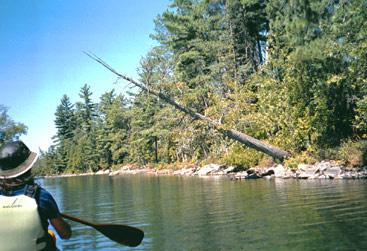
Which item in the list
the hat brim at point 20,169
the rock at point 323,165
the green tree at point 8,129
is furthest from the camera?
the green tree at point 8,129

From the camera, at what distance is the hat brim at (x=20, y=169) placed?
2.85 meters

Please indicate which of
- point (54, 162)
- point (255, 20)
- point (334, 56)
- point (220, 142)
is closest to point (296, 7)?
point (334, 56)

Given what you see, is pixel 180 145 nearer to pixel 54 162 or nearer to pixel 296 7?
pixel 296 7

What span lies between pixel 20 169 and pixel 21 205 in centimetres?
39

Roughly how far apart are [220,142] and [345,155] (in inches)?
307

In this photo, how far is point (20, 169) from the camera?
115 inches

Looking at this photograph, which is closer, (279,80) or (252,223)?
(252,223)

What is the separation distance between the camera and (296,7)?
12188 millimetres

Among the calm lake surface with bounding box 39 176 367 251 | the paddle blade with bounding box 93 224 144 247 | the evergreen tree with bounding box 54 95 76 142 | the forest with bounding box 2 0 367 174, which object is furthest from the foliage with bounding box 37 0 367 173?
the evergreen tree with bounding box 54 95 76 142

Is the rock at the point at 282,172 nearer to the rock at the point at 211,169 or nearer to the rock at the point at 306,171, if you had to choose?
the rock at the point at 306,171

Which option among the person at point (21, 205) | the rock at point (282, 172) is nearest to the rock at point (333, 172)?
the rock at point (282, 172)

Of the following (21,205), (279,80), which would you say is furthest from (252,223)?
(279,80)

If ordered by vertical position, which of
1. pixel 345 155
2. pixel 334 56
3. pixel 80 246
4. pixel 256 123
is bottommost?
pixel 80 246

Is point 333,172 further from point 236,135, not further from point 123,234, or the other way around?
point 123,234
